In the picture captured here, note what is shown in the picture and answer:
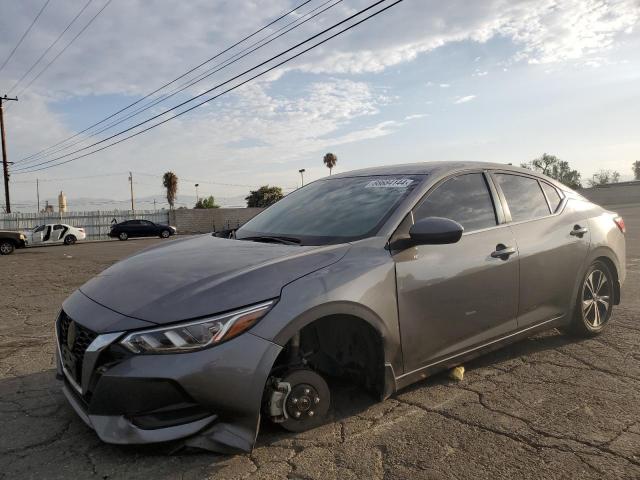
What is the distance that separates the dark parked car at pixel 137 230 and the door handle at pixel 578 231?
30735 mm

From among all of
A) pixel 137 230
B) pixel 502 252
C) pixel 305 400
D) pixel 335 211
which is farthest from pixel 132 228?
pixel 305 400

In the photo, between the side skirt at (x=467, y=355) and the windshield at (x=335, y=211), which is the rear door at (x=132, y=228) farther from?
the side skirt at (x=467, y=355)

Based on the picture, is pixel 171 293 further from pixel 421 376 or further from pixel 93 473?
pixel 421 376

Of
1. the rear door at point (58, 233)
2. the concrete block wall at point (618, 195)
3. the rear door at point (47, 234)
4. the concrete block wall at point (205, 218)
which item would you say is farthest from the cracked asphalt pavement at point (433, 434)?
the concrete block wall at point (618, 195)

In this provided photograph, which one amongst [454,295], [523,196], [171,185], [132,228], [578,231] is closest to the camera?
[454,295]

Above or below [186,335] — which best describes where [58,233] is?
above

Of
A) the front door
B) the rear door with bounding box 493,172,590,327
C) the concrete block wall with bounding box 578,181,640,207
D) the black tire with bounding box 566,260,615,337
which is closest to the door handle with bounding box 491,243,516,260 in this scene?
the front door

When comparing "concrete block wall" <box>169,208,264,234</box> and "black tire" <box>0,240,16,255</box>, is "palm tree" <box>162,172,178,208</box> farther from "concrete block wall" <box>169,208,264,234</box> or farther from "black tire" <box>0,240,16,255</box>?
"black tire" <box>0,240,16,255</box>

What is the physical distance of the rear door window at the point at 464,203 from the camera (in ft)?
11.2

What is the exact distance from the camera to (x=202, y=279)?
2592 mm

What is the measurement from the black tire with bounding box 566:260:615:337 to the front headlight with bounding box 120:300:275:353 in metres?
3.10

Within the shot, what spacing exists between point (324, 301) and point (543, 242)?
2109 millimetres

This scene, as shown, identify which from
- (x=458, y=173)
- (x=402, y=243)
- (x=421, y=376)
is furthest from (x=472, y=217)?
(x=421, y=376)

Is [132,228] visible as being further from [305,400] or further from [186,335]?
[186,335]
